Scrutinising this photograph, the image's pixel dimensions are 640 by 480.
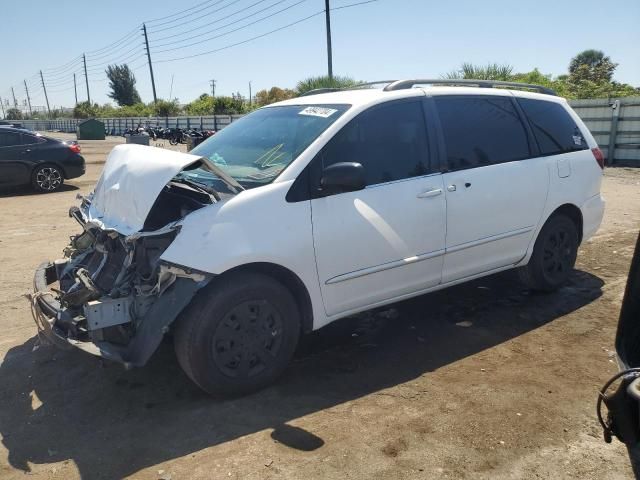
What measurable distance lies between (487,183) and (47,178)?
10950mm

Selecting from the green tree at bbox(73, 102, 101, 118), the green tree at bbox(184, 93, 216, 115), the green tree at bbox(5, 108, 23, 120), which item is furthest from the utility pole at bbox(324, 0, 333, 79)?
the green tree at bbox(5, 108, 23, 120)

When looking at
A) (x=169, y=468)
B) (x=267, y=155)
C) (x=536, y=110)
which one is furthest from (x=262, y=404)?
(x=536, y=110)

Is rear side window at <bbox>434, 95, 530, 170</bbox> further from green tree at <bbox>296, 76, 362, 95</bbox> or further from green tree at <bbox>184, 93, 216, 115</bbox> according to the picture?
green tree at <bbox>184, 93, 216, 115</bbox>

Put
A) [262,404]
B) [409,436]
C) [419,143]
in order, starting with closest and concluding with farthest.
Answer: [409,436] → [262,404] → [419,143]

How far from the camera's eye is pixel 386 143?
4.02m

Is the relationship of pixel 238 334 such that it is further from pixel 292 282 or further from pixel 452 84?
pixel 452 84

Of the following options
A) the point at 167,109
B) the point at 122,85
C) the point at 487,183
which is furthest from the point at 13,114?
the point at 487,183

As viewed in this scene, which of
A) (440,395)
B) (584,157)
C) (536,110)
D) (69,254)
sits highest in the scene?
(536,110)

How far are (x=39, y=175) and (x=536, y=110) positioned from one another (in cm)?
1092

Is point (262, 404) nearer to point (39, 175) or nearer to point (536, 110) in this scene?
point (536, 110)

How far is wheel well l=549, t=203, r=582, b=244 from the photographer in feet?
16.7

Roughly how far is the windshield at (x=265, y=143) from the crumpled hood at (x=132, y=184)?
240 mm

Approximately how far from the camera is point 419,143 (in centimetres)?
417

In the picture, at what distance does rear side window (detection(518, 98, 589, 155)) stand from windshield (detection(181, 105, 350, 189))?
6.67 ft
